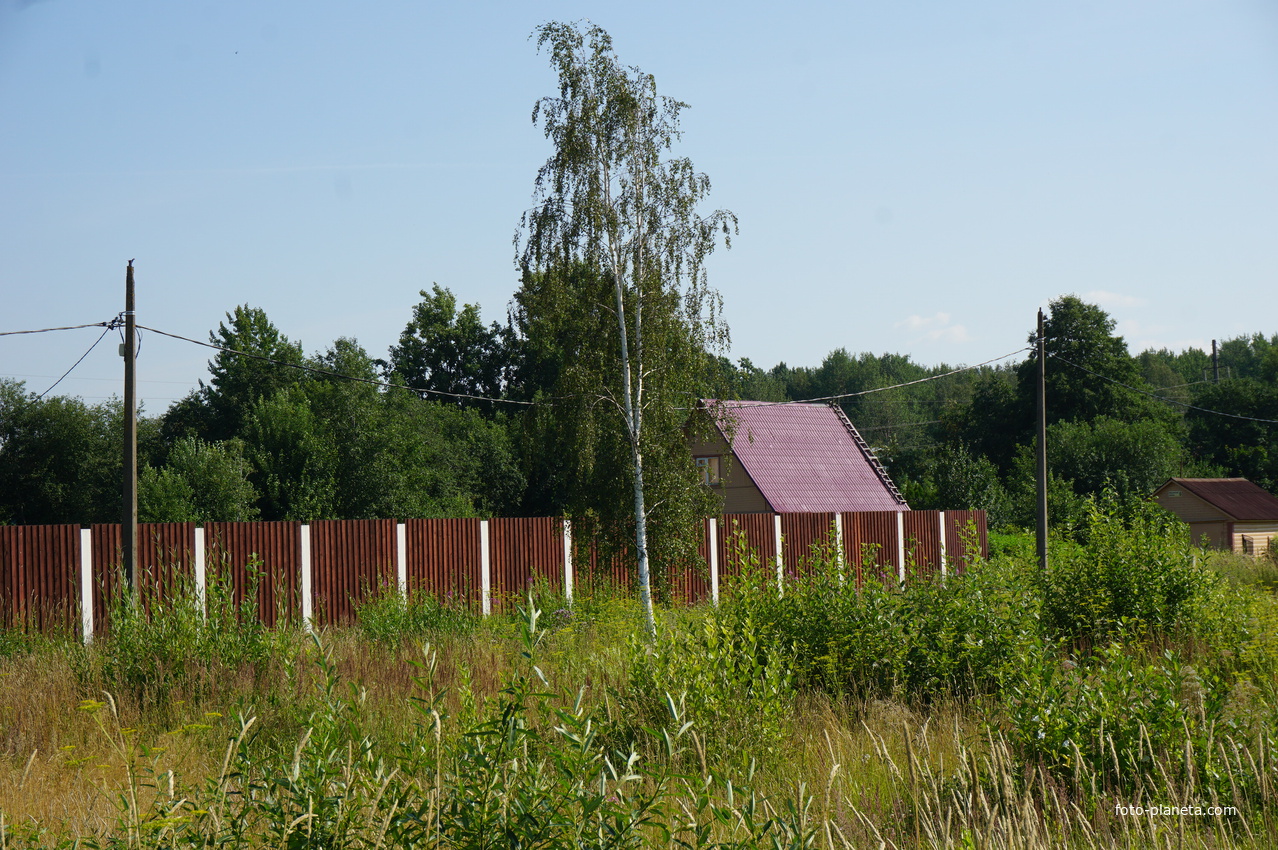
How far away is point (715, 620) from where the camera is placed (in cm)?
607

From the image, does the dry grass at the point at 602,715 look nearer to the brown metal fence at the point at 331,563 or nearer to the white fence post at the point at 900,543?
the brown metal fence at the point at 331,563

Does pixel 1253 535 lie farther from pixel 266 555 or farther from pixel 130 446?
pixel 130 446

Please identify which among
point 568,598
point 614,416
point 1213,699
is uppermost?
point 614,416

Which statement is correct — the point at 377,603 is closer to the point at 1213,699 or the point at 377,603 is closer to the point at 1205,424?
the point at 1213,699

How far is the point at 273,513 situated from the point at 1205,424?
1716 inches

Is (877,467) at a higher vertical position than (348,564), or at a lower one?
higher

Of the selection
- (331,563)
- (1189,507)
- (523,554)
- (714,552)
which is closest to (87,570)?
(331,563)

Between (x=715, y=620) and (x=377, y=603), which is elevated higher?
(x=715, y=620)

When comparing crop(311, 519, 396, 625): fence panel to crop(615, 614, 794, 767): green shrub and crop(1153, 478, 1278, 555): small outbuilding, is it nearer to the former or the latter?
crop(615, 614, 794, 767): green shrub

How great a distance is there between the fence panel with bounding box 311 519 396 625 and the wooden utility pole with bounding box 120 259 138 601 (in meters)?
2.20

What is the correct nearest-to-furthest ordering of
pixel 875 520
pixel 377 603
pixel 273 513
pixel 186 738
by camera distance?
1. pixel 186 738
2. pixel 377 603
3. pixel 875 520
4. pixel 273 513

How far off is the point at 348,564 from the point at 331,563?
0.24 m

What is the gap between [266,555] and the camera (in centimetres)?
1302

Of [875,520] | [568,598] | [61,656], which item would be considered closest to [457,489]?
[875,520]
